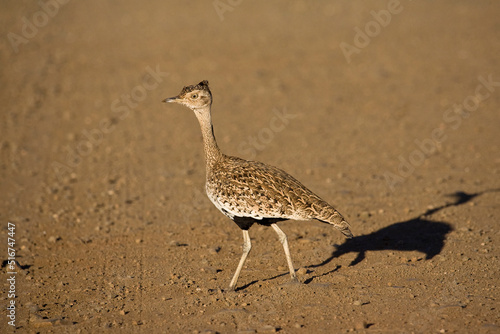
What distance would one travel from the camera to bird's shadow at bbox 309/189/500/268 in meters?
7.07

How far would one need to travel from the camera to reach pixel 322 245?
24.1 ft

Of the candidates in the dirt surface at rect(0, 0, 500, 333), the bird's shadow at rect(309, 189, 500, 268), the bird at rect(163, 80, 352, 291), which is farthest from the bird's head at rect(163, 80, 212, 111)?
the bird's shadow at rect(309, 189, 500, 268)

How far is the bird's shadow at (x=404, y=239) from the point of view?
7066 mm

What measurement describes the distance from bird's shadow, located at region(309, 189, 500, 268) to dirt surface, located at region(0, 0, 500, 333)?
0.03 m

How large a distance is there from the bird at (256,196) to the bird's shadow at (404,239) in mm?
1154

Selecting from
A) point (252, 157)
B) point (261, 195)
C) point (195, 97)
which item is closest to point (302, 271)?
point (261, 195)

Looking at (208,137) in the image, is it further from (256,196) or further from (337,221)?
(337,221)

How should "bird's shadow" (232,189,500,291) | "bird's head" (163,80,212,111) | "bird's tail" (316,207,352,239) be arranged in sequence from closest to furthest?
"bird's tail" (316,207,352,239) → "bird's head" (163,80,212,111) → "bird's shadow" (232,189,500,291)

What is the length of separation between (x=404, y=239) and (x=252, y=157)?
4.17m

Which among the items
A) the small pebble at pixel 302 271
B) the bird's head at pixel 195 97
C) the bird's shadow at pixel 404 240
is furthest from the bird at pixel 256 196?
the bird's shadow at pixel 404 240

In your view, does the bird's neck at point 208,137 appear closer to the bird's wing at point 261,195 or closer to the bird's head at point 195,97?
the bird's head at point 195,97

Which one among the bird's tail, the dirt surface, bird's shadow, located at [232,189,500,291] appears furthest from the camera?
bird's shadow, located at [232,189,500,291]

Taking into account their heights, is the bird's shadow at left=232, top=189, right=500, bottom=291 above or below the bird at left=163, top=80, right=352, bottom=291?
below

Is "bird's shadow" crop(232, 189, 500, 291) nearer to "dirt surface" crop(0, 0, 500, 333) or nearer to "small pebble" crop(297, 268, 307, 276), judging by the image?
"dirt surface" crop(0, 0, 500, 333)
